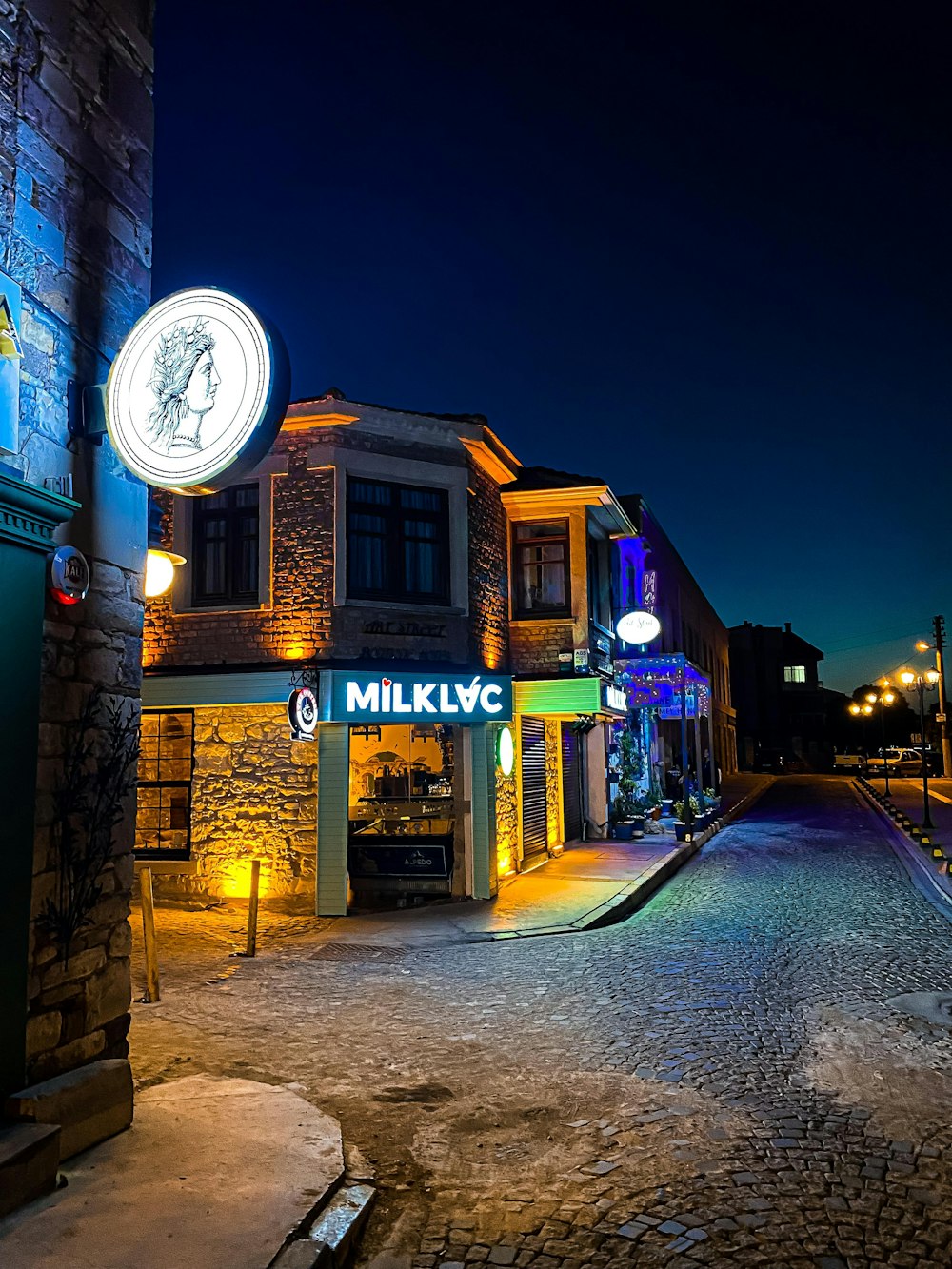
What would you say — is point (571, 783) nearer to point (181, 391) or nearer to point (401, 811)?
point (401, 811)

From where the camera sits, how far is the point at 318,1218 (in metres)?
4.31

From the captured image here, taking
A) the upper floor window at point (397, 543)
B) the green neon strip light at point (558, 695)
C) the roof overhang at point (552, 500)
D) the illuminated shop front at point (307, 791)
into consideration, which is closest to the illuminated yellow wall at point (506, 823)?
the illuminated shop front at point (307, 791)

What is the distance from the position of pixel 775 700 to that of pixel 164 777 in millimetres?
69740

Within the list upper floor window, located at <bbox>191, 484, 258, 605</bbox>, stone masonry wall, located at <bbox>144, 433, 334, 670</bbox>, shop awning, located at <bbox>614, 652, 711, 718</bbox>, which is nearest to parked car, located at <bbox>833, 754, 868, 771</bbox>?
shop awning, located at <bbox>614, 652, 711, 718</bbox>

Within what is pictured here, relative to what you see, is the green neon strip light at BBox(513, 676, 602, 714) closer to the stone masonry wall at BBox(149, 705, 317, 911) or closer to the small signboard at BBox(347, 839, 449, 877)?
the small signboard at BBox(347, 839, 449, 877)

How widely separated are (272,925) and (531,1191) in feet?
27.6

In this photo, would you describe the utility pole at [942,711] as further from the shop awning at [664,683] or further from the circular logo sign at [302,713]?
the circular logo sign at [302,713]

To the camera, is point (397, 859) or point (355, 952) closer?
point (355, 952)

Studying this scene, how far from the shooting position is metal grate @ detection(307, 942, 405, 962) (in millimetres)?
10336

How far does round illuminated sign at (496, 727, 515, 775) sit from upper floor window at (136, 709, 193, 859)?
5185mm

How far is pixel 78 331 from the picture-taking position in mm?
5727

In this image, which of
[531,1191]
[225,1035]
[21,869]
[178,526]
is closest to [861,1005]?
[531,1191]

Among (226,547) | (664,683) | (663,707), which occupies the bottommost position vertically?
(663,707)

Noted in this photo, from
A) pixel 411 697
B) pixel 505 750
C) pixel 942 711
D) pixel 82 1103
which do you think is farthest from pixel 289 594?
pixel 942 711
